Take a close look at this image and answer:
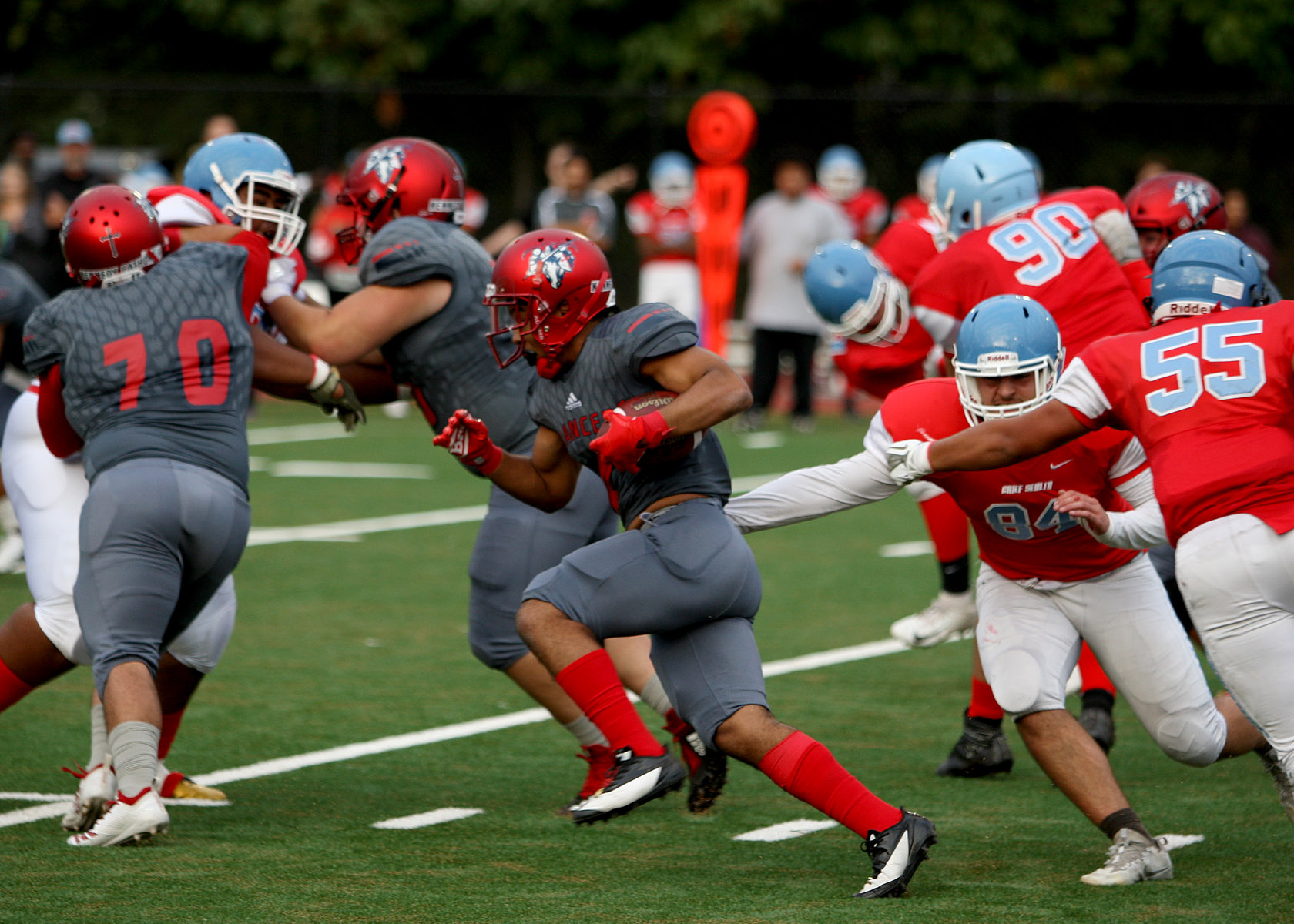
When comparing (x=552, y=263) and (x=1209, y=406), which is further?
(x=552, y=263)

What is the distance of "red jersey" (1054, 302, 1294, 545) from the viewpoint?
409 cm

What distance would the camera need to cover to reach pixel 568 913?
4137mm

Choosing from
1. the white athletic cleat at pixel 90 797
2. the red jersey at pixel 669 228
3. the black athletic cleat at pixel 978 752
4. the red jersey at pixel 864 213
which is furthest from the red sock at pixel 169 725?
the red jersey at pixel 864 213

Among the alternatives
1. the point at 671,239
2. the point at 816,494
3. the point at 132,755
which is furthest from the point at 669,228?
the point at 132,755

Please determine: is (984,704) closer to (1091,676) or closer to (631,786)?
(1091,676)

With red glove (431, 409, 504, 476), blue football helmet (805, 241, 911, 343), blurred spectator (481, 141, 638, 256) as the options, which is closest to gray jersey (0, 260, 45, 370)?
blue football helmet (805, 241, 911, 343)

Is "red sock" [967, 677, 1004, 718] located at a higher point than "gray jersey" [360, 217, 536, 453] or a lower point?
lower

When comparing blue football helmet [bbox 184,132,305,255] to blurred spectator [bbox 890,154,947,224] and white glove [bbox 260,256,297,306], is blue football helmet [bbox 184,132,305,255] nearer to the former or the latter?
white glove [bbox 260,256,297,306]

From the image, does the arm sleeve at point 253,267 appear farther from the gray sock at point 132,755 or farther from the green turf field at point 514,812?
the green turf field at point 514,812

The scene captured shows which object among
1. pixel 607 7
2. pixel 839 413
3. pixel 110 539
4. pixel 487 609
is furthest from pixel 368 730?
pixel 607 7

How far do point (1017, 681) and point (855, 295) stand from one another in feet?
6.69

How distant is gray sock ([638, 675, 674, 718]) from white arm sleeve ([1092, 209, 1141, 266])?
2.33m

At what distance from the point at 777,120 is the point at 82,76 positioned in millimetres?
9929

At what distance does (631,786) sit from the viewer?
4281 mm
